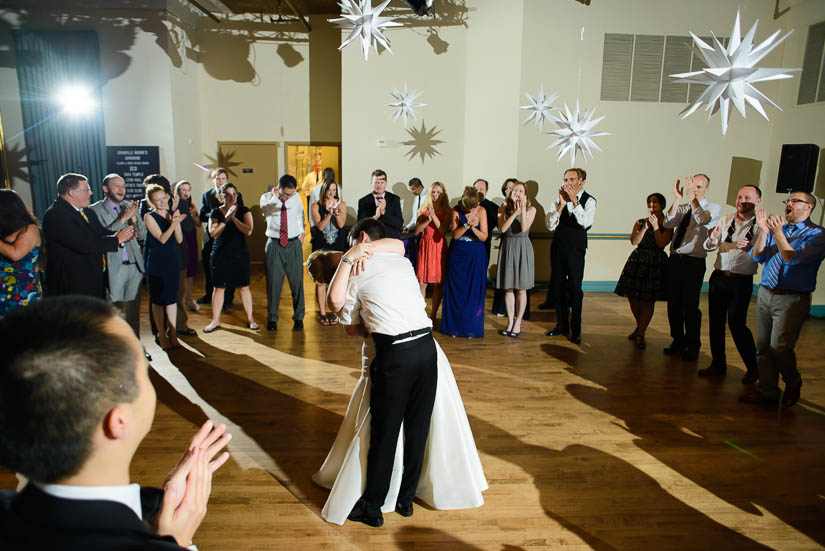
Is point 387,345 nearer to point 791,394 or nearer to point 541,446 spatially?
point 541,446

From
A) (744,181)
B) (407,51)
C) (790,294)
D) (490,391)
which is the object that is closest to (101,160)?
(407,51)

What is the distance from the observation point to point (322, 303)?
6.14 metres

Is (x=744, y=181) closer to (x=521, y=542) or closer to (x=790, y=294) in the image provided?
(x=790, y=294)

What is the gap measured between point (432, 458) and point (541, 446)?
1014 millimetres

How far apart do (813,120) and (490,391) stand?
617 centimetres

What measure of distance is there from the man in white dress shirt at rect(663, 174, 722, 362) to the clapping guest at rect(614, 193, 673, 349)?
87mm

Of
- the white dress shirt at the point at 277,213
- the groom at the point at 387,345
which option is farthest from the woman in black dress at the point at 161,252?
the groom at the point at 387,345

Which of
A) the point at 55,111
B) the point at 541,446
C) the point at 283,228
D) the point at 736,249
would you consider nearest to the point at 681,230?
the point at 736,249

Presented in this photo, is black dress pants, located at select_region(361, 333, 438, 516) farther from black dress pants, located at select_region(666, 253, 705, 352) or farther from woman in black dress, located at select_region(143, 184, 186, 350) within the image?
black dress pants, located at select_region(666, 253, 705, 352)

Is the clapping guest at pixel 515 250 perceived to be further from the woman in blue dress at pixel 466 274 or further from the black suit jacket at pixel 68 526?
the black suit jacket at pixel 68 526

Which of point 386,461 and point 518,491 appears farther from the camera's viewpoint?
point 518,491

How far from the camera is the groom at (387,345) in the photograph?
2363 mm

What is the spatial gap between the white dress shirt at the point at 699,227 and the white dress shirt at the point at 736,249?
0.27 m

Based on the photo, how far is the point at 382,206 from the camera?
6.10 meters
